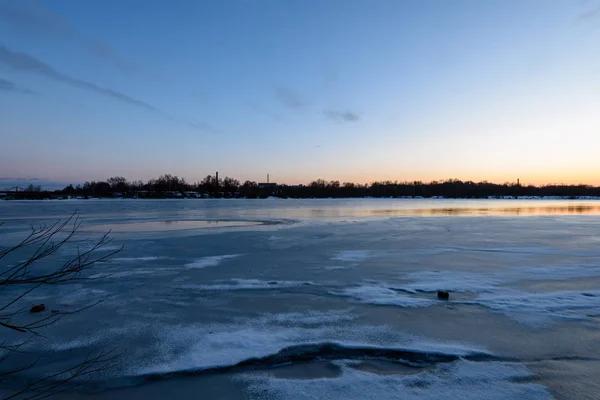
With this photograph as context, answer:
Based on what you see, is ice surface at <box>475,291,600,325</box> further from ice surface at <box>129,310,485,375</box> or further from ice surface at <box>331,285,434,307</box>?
ice surface at <box>129,310,485,375</box>

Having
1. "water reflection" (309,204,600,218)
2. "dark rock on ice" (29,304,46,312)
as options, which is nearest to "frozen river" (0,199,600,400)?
"dark rock on ice" (29,304,46,312)

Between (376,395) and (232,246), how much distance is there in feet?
25.7

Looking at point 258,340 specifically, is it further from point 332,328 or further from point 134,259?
point 134,259

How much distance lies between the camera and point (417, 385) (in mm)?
3047

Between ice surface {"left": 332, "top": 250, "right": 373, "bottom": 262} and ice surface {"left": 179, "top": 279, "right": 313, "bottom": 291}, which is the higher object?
ice surface {"left": 332, "top": 250, "right": 373, "bottom": 262}

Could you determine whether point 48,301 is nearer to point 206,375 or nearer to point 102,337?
point 102,337

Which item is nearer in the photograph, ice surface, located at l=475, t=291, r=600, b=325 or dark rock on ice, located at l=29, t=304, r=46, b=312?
ice surface, located at l=475, t=291, r=600, b=325

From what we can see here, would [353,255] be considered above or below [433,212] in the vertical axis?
below

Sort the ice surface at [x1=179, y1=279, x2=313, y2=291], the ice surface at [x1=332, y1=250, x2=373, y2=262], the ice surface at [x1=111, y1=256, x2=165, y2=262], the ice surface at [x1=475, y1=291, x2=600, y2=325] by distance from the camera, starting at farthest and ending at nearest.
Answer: the ice surface at [x1=332, y1=250, x2=373, y2=262], the ice surface at [x1=111, y1=256, x2=165, y2=262], the ice surface at [x1=179, y1=279, x2=313, y2=291], the ice surface at [x1=475, y1=291, x2=600, y2=325]

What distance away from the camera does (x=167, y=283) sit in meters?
6.29

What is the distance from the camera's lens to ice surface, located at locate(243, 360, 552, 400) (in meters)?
2.89

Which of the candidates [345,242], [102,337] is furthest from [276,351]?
[345,242]

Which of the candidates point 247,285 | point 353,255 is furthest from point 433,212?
point 247,285

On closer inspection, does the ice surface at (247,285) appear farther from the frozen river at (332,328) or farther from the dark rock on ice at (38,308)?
the dark rock on ice at (38,308)
